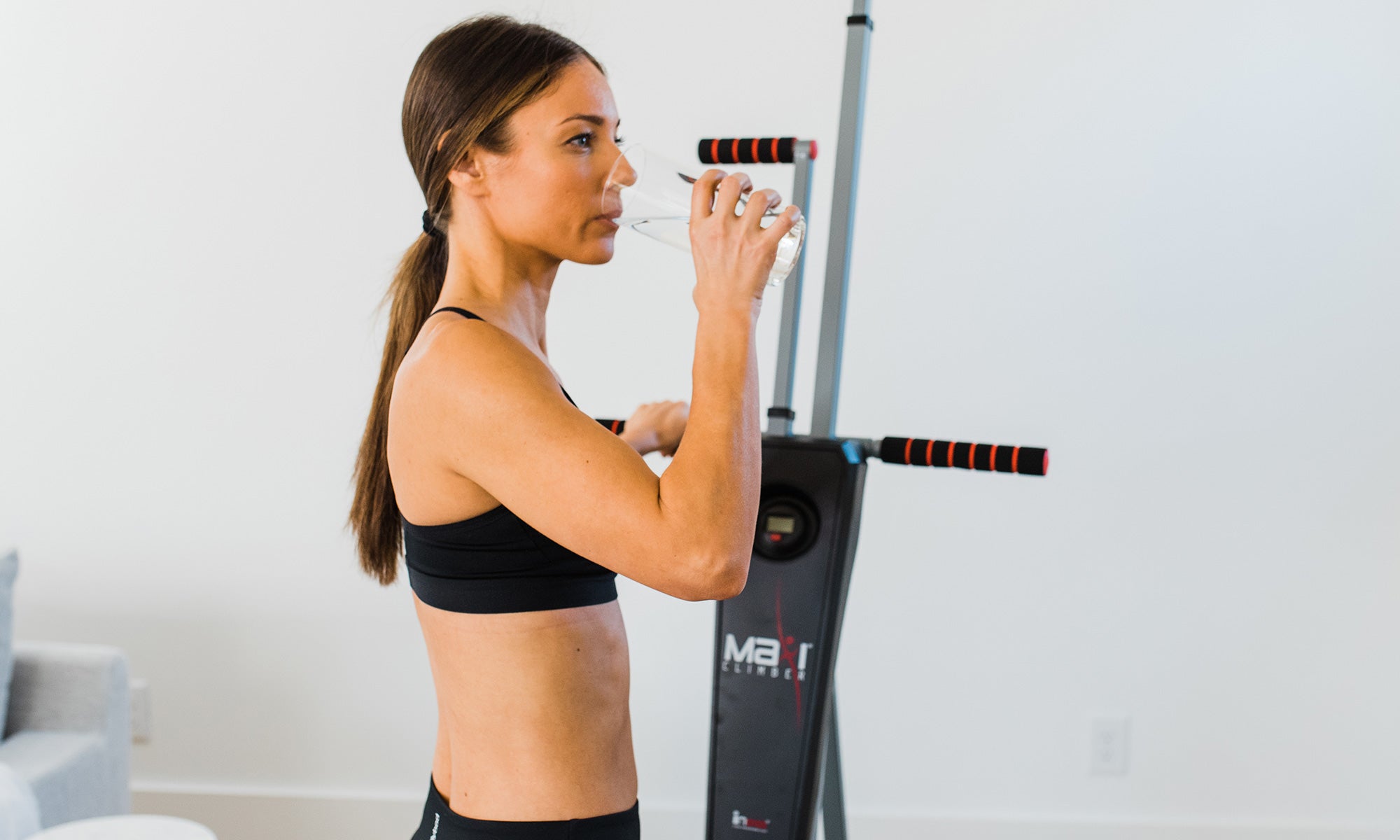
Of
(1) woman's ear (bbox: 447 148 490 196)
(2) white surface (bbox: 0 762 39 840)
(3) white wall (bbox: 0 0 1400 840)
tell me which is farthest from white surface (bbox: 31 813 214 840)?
(1) woman's ear (bbox: 447 148 490 196)

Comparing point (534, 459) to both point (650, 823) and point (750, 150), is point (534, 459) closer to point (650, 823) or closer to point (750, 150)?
point (750, 150)

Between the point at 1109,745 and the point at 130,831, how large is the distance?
187 centimetres

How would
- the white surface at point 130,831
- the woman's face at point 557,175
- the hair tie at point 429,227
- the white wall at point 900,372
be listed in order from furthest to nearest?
1. the white wall at point 900,372
2. the white surface at point 130,831
3. the hair tie at point 429,227
4. the woman's face at point 557,175

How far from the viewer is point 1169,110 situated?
2.36m

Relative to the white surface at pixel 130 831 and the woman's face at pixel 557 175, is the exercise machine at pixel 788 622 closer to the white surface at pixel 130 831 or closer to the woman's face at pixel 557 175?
the woman's face at pixel 557 175

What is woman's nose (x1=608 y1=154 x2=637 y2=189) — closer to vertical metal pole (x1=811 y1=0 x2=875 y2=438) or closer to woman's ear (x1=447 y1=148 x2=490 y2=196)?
woman's ear (x1=447 y1=148 x2=490 y2=196)

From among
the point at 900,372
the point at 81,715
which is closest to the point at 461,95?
the point at 900,372

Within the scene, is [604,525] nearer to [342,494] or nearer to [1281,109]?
[342,494]

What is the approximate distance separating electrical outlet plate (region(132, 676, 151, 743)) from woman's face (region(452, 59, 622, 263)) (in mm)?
1981

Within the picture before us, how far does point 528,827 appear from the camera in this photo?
3.27 ft

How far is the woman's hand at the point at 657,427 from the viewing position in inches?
53.5

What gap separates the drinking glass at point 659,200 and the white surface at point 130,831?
113cm

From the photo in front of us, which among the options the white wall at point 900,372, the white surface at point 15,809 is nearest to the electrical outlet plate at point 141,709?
the white wall at point 900,372

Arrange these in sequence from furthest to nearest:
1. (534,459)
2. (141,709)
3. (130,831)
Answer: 1. (141,709)
2. (130,831)
3. (534,459)
